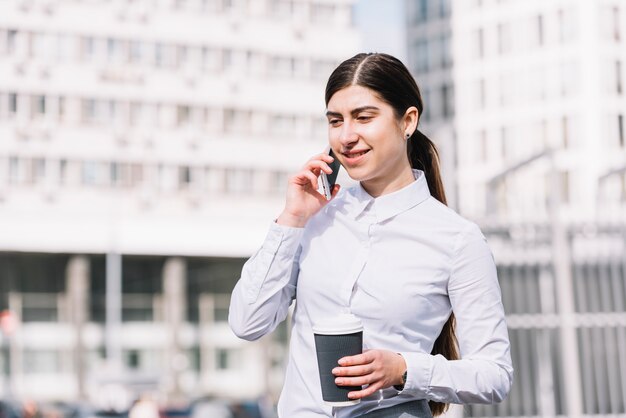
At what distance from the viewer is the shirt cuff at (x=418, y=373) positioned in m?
2.65

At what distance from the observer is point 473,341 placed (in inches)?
110

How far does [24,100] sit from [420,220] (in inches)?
2092

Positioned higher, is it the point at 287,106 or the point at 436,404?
the point at 287,106

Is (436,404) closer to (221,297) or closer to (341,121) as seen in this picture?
(341,121)

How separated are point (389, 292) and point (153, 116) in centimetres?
5531

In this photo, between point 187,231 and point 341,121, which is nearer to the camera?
point 341,121

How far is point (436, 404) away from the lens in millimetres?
2977

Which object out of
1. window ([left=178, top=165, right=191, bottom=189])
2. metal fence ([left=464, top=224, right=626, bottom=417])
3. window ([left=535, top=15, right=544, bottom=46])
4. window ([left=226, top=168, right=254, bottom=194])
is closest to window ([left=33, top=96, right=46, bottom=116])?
window ([left=178, top=165, right=191, bottom=189])

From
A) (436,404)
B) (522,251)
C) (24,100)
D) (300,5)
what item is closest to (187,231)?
(24,100)

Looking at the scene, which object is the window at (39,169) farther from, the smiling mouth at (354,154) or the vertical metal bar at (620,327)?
the smiling mouth at (354,154)

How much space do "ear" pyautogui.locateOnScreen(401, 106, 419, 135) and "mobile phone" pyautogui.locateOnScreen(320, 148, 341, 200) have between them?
0.61 feet

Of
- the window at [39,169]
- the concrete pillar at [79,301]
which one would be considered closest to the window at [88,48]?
the window at [39,169]

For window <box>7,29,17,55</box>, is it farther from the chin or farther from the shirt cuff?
the shirt cuff

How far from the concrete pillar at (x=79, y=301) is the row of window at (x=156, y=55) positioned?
909 centimetres
